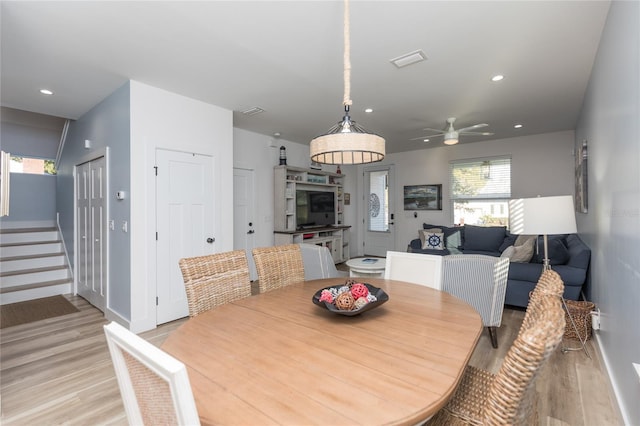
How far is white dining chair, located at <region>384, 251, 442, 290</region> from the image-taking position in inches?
84.9

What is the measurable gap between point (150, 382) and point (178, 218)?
3.06m

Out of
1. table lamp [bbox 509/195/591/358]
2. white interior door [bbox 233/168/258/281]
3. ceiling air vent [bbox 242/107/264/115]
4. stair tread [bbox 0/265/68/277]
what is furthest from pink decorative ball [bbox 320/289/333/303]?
stair tread [bbox 0/265/68/277]

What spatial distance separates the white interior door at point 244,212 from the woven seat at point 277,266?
2615 mm

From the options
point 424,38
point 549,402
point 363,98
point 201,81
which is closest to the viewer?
point 549,402

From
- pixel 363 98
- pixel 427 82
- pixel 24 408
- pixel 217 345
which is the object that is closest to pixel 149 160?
pixel 24 408

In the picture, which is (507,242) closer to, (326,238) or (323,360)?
(326,238)

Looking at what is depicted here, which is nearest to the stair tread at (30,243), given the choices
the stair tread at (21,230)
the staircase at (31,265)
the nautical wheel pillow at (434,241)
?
the staircase at (31,265)

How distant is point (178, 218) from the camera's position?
138 inches

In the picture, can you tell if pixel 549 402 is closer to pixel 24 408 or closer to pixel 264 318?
pixel 264 318

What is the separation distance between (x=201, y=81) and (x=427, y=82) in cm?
232

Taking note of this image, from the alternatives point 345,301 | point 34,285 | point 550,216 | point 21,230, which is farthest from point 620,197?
point 21,230

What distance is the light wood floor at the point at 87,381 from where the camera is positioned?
1.88 meters

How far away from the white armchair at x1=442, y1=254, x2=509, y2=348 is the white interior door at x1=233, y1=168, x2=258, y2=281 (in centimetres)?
325

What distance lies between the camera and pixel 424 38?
233cm
